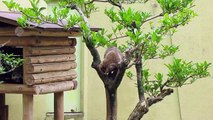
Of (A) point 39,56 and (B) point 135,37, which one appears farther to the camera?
(A) point 39,56

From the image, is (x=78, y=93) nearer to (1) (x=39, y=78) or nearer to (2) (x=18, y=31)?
(1) (x=39, y=78)

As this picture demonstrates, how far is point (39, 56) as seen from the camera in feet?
13.0

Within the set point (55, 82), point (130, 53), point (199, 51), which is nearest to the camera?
point (130, 53)

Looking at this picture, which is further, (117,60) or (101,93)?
(101,93)

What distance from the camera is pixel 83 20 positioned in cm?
294

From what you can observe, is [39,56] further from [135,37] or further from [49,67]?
[135,37]

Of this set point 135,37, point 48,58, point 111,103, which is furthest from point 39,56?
point 135,37

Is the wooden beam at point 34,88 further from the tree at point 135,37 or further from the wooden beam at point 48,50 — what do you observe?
the tree at point 135,37

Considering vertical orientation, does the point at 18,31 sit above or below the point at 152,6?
below

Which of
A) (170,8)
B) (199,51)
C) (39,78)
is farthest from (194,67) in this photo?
(199,51)

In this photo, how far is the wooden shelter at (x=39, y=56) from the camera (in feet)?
12.5

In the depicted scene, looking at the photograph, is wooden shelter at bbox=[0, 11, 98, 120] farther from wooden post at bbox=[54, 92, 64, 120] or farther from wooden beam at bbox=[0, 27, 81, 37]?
wooden post at bbox=[54, 92, 64, 120]

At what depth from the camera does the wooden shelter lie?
3797 millimetres

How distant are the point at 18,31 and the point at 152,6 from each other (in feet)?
7.84
